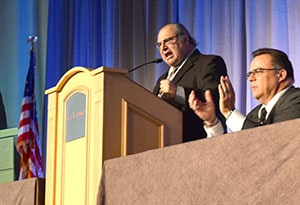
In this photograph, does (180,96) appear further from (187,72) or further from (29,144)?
(29,144)

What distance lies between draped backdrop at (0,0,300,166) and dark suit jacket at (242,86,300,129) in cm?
132

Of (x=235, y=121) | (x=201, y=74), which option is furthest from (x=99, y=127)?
(x=201, y=74)

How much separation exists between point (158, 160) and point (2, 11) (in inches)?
171

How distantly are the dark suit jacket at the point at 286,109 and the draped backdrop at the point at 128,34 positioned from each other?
132 cm

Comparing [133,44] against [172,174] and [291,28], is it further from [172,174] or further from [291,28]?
[172,174]

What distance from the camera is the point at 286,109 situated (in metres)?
2.97

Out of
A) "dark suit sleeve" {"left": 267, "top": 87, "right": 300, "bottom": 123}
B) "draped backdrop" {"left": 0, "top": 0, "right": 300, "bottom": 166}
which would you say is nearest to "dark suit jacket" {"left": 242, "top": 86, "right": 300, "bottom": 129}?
"dark suit sleeve" {"left": 267, "top": 87, "right": 300, "bottom": 123}

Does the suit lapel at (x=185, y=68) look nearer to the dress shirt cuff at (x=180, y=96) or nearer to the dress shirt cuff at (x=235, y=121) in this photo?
the dress shirt cuff at (x=180, y=96)

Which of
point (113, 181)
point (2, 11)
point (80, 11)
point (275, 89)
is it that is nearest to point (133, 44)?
point (80, 11)

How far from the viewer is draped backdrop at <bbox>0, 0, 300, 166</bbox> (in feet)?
15.3

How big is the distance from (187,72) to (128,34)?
1917 millimetres

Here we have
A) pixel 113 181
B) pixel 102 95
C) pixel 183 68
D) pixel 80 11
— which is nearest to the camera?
pixel 113 181

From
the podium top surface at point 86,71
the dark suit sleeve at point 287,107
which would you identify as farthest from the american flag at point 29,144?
the dark suit sleeve at point 287,107

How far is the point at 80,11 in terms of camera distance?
5.97m
